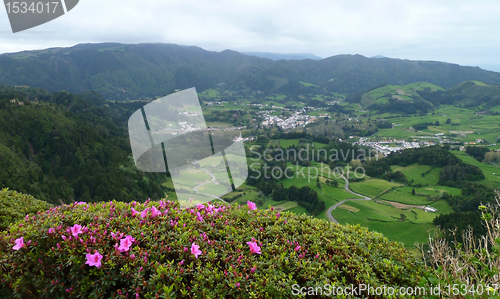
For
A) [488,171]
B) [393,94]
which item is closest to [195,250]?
[488,171]

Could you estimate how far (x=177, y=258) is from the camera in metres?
2.84

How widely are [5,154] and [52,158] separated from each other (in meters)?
12.7

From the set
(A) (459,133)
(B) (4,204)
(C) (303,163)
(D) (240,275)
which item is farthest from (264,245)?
(A) (459,133)

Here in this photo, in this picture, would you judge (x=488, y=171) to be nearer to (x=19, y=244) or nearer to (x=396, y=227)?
(x=396, y=227)

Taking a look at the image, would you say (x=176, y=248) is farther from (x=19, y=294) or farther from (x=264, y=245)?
(x=19, y=294)

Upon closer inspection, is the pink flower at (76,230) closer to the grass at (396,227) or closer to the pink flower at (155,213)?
the pink flower at (155,213)

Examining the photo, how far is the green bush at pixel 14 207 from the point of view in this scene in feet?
13.9

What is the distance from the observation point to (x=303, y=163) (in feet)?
207

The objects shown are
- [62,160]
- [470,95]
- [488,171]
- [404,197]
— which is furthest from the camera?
[470,95]

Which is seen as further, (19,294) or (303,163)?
(303,163)

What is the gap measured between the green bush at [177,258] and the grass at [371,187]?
4537cm
